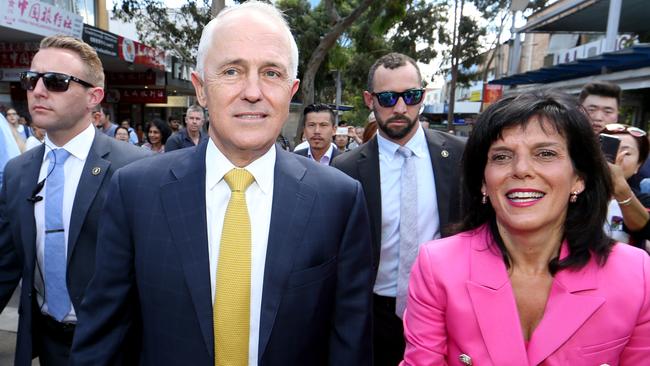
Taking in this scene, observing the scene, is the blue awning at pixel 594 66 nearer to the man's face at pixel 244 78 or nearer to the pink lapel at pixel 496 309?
the pink lapel at pixel 496 309

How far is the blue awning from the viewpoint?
9.83 metres

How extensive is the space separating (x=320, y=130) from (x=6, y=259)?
376cm

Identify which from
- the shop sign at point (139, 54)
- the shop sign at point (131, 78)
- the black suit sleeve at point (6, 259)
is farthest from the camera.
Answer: the shop sign at point (131, 78)

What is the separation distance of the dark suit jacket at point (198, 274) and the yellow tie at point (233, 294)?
5cm

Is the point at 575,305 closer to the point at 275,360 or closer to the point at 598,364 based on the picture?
the point at 598,364

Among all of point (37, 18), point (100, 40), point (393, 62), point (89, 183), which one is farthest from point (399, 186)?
point (100, 40)

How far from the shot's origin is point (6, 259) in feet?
7.22

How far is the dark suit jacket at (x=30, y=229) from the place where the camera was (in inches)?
82.1

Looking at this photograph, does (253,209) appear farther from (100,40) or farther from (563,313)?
(100,40)

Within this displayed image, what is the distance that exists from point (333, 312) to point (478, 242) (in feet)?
1.95

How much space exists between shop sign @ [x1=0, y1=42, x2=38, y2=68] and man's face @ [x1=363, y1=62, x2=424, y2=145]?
1217 centimetres

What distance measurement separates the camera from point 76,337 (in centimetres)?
154

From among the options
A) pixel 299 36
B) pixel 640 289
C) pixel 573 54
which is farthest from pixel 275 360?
pixel 573 54

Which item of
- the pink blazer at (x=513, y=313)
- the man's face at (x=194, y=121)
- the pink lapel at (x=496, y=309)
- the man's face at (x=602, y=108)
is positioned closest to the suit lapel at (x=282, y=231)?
the pink blazer at (x=513, y=313)
